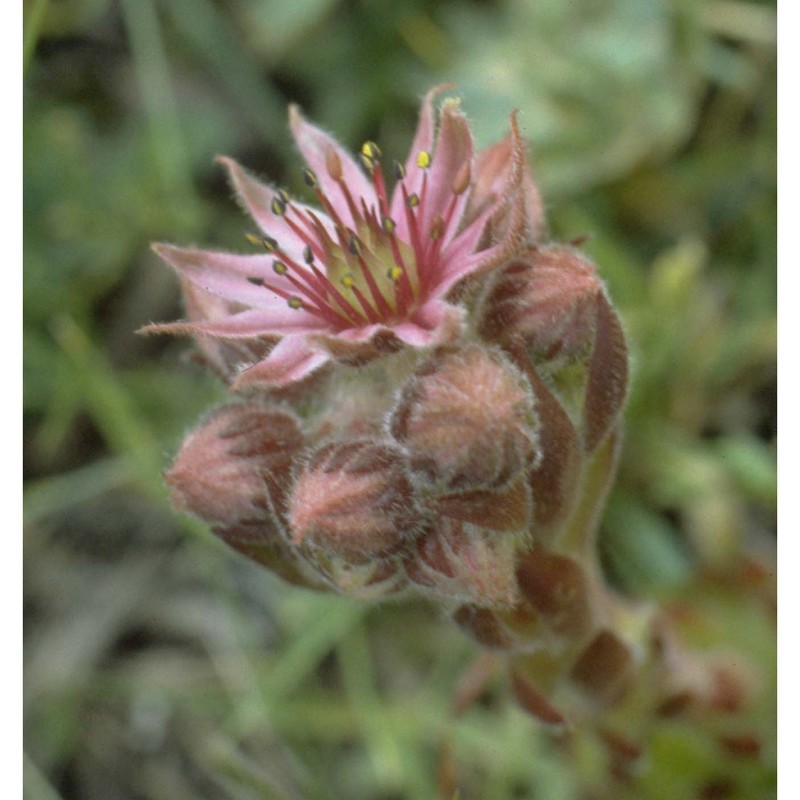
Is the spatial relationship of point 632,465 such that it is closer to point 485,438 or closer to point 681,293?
point 681,293

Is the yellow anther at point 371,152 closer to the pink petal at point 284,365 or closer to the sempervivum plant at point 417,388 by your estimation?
the sempervivum plant at point 417,388

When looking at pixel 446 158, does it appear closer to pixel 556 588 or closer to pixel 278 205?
pixel 278 205

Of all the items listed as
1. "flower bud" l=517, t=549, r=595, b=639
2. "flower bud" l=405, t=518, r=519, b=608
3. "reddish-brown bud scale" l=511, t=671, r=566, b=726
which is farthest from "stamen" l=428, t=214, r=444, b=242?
"reddish-brown bud scale" l=511, t=671, r=566, b=726

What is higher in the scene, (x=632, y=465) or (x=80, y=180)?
(x=80, y=180)

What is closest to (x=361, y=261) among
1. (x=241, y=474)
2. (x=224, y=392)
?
(x=241, y=474)
